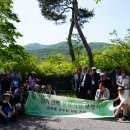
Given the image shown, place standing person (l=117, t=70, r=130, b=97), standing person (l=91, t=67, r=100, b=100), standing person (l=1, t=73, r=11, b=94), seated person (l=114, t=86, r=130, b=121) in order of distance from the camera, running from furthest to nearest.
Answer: standing person (l=1, t=73, r=11, b=94)
standing person (l=91, t=67, r=100, b=100)
standing person (l=117, t=70, r=130, b=97)
seated person (l=114, t=86, r=130, b=121)

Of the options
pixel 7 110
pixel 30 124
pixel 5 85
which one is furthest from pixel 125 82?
pixel 5 85

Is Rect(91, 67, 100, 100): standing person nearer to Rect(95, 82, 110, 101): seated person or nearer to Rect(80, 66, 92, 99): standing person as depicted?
Rect(80, 66, 92, 99): standing person

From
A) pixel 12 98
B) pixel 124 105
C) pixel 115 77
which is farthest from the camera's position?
pixel 115 77

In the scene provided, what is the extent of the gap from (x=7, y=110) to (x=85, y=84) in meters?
3.84

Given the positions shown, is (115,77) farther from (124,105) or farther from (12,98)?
(12,98)

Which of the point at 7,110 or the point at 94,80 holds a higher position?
the point at 94,80

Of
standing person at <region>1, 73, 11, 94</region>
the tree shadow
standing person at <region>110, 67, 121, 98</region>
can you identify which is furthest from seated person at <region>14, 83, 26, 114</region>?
standing person at <region>110, 67, 121, 98</region>

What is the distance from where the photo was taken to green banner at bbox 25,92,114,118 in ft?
43.2

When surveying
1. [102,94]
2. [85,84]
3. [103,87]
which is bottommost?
[102,94]

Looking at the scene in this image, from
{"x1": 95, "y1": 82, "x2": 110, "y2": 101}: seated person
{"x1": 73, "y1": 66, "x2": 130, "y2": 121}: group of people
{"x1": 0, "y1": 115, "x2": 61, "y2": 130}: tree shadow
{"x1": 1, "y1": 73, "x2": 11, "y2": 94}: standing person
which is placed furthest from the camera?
{"x1": 1, "y1": 73, "x2": 11, "y2": 94}: standing person

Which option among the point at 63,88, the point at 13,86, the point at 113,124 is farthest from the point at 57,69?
the point at 113,124

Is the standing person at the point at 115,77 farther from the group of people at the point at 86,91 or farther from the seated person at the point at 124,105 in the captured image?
the seated person at the point at 124,105

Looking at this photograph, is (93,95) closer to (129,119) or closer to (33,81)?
(129,119)

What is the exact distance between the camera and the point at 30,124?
475 inches
